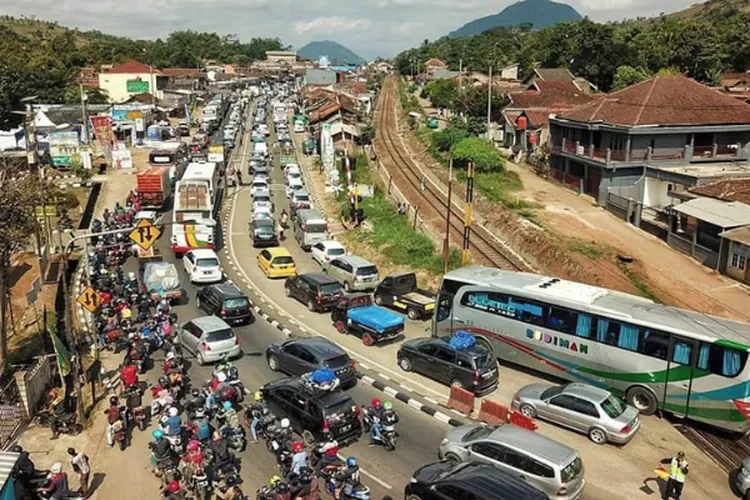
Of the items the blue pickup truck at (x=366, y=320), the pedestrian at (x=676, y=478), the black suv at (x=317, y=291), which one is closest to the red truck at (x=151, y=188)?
the black suv at (x=317, y=291)

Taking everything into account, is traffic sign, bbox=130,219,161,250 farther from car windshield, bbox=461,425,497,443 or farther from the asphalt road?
car windshield, bbox=461,425,497,443

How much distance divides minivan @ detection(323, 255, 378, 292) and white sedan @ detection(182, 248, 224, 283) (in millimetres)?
5612

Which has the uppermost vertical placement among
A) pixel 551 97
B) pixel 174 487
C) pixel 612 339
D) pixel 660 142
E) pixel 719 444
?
pixel 551 97

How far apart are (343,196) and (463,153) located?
10.3 m

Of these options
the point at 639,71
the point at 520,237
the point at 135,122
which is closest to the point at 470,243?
the point at 520,237

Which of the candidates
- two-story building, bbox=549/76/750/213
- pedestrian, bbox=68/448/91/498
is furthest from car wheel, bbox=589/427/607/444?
two-story building, bbox=549/76/750/213

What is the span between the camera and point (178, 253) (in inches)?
1318

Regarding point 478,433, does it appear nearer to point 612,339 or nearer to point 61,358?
point 612,339

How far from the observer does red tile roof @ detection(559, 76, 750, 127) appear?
38.8 metres

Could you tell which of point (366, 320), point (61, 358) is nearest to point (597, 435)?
point (366, 320)

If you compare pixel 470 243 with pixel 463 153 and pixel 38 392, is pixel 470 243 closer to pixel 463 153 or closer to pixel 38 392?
pixel 463 153

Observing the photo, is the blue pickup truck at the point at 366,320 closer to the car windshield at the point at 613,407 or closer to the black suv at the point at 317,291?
A: the black suv at the point at 317,291

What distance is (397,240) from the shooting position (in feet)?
116

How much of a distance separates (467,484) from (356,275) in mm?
17136
